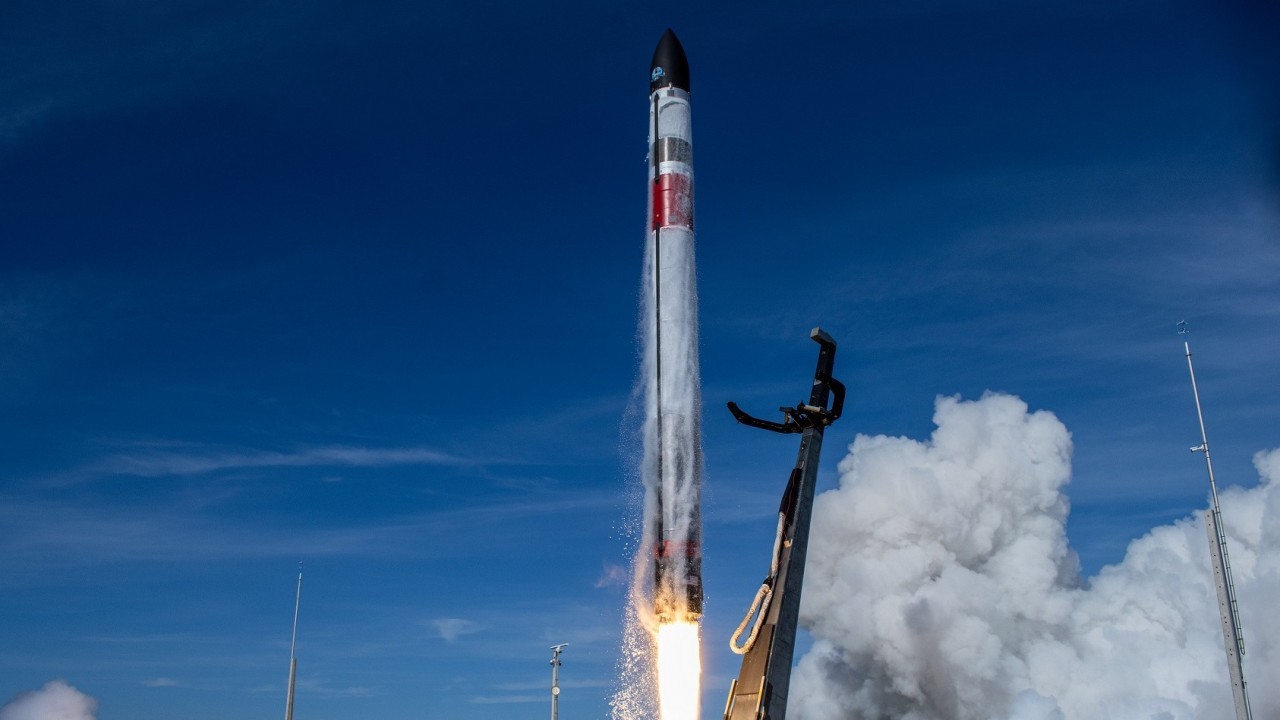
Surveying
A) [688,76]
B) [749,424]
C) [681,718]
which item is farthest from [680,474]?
[688,76]

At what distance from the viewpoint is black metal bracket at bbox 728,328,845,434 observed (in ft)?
110

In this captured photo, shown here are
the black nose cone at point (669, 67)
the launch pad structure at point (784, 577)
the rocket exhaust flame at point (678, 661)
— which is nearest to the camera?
the launch pad structure at point (784, 577)

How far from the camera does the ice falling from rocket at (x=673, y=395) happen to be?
120ft

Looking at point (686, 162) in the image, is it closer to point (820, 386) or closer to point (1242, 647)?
point (820, 386)

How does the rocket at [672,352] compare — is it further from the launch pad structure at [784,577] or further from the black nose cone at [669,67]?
the launch pad structure at [784,577]

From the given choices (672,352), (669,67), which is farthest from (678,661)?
(669,67)

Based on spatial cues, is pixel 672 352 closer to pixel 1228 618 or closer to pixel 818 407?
pixel 818 407

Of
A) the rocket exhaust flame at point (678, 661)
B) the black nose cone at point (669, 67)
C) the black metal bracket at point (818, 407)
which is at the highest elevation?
the black nose cone at point (669, 67)

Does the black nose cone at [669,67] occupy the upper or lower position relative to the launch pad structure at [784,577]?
upper

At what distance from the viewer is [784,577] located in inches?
1245

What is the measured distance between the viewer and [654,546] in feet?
122

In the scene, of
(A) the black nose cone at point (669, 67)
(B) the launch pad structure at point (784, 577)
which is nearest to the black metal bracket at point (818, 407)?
(B) the launch pad structure at point (784, 577)

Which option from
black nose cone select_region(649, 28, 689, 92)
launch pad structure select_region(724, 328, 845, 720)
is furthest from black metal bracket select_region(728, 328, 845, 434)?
black nose cone select_region(649, 28, 689, 92)

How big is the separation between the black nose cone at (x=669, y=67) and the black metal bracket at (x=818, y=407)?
13.8 metres
